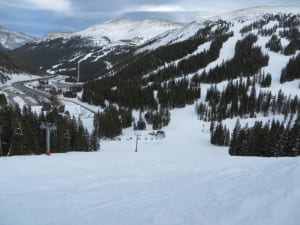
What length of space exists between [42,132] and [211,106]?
119 meters

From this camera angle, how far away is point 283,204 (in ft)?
35.6

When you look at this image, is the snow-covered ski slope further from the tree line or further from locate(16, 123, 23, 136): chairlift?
the tree line

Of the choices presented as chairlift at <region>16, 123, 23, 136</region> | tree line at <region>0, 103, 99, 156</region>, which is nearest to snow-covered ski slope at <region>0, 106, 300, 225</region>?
chairlift at <region>16, 123, 23, 136</region>

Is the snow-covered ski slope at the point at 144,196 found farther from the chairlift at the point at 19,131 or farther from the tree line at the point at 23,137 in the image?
the tree line at the point at 23,137

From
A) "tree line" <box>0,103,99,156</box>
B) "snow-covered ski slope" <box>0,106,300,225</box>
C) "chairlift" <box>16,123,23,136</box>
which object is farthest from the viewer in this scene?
"tree line" <box>0,103,99,156</box>

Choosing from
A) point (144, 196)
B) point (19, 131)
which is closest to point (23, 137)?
point (19, 131)

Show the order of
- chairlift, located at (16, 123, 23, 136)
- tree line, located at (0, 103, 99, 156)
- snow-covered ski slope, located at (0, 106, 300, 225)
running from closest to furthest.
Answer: snow-covered ski slope, located at (0, 106, 300, 225)
chairlift, located at (16, 123, 23, 136)
tree line, located at (0, 103, 99, 156)

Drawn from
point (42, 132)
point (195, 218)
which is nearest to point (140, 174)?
point (195, 218)

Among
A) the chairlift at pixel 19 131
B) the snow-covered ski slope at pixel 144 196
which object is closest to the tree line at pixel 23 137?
the chairlift at pixel 19 131

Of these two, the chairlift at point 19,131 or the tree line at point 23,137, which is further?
the tree line at point 23,137

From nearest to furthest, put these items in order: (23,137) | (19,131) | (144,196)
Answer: (144,196)
(23,137)
(19,131)

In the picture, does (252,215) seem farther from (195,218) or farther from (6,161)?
(6,161)

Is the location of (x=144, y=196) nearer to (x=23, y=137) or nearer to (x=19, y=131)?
(x=23, y=137)

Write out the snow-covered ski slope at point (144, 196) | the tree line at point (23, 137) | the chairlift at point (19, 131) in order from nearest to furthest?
the snow-covered ski slope at point (144, 196) → the chairlift at point (19, 131) → the tree line at point (23, 137)
